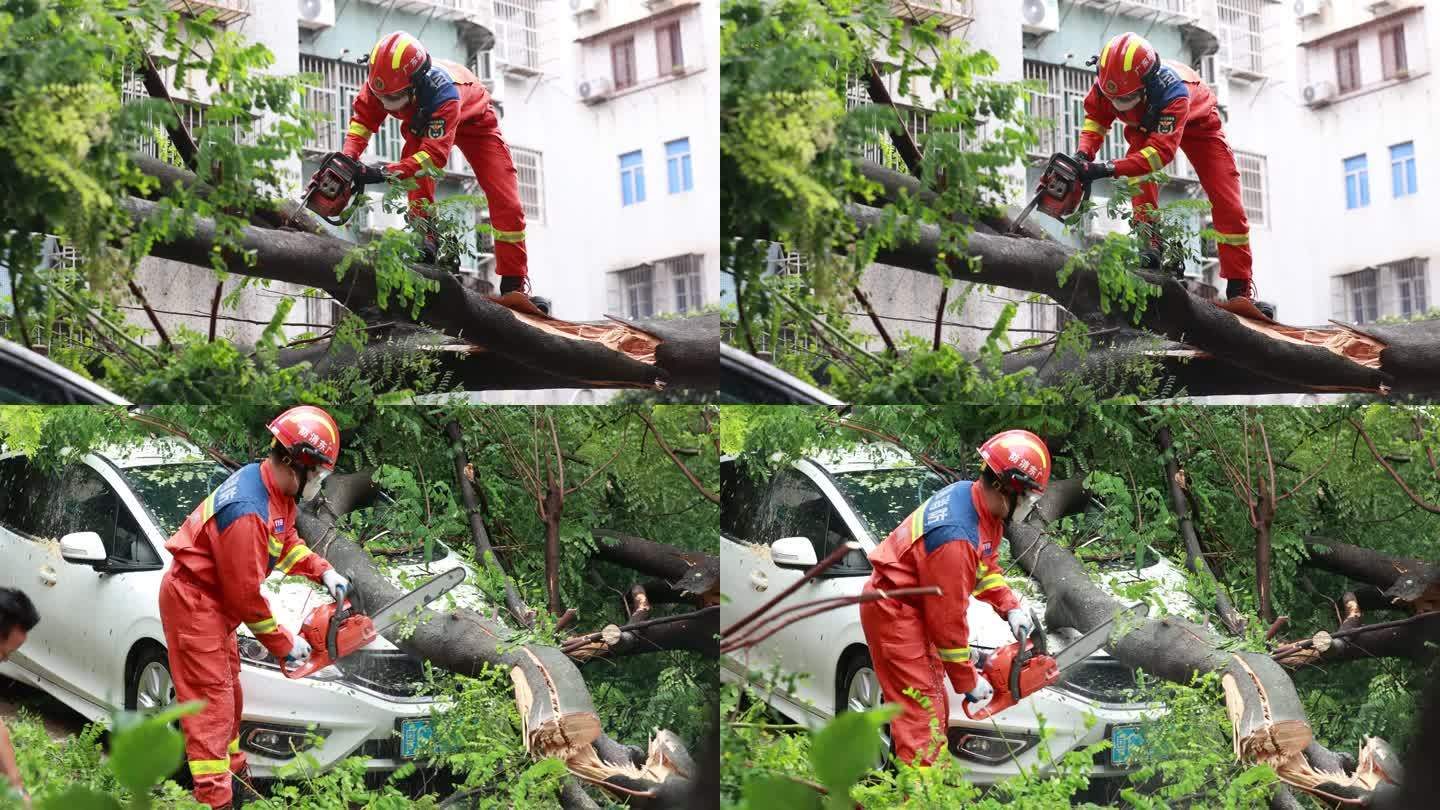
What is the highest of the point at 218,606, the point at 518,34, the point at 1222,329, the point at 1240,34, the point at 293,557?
the point at 518,34

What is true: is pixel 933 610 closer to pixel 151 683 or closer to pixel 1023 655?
pixel 1023 655

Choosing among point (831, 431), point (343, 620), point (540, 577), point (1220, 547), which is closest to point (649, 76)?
point (831, 431)

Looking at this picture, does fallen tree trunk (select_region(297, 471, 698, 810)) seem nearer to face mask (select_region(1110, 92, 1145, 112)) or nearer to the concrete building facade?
the concrete building facade

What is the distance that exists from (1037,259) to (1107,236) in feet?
0.80

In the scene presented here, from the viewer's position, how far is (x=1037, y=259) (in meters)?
4.61

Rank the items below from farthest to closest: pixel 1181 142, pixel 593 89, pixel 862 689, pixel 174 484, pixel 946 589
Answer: pixel 174 484 → pixel 593 89 → pixel 862 689 → pixel 1181 142 → pixel 946 589

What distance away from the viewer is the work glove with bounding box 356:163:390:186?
4680 millimetres

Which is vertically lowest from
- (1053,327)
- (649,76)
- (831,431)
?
(831,431)

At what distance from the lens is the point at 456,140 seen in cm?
473

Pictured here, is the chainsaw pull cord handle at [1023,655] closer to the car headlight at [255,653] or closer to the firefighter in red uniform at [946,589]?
the firefighter in red uniform at [946,589]

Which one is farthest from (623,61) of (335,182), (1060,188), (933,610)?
(933,610)

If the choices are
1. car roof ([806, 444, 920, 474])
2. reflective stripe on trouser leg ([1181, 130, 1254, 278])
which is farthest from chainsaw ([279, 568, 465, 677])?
reflective stripe on trouser leg ([1181, 130, 1254, 278])

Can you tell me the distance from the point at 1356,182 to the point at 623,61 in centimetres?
252

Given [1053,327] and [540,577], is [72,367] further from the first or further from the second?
[1053,327]
